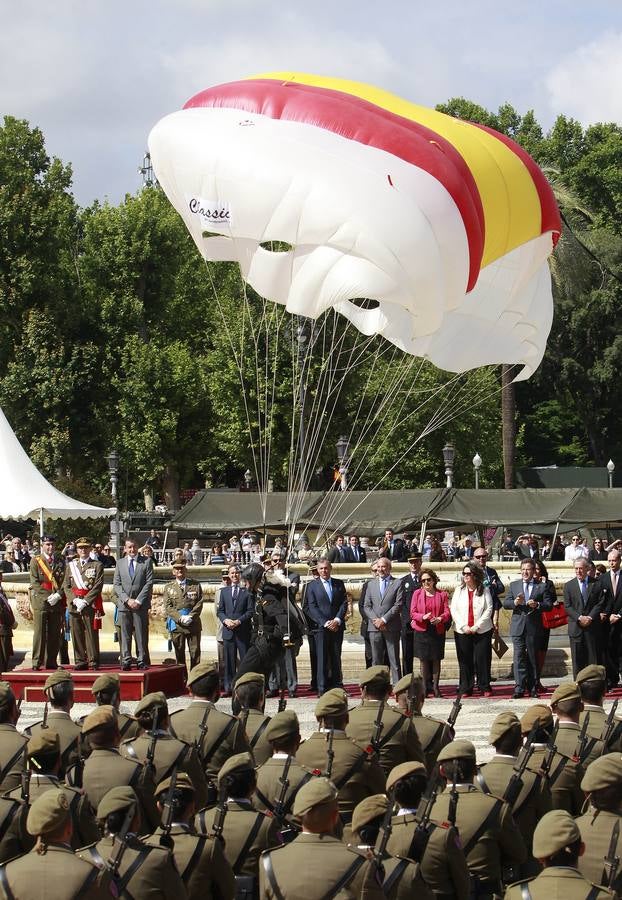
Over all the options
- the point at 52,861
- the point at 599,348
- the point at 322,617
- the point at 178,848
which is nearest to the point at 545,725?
the point at 178,848

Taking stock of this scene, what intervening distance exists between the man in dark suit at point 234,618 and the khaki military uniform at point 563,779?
28.3ft

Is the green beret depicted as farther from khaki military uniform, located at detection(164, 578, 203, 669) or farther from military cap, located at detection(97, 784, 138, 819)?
khaki military uniform, located at detection(164, 578, 203, 669)

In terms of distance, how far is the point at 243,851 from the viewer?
627 centimetres

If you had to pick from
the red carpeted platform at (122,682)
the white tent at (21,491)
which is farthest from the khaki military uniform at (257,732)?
the white tent at (21,491)

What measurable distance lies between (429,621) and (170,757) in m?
8.16

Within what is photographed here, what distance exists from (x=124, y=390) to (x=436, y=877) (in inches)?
1839

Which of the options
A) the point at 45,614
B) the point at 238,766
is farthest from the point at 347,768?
the point at 45,614

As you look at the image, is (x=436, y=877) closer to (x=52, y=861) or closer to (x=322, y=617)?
(x=52, y=861)

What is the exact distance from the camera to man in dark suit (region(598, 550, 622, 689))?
15680 millimetres

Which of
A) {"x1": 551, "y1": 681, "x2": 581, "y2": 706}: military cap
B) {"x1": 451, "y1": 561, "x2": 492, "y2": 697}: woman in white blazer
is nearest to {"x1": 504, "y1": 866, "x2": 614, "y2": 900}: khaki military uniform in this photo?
{"x1": 551, "y1": 681, "x2": 581, "y2": 706}: military cap

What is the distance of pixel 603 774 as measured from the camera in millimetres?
6078

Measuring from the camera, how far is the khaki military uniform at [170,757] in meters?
7.62

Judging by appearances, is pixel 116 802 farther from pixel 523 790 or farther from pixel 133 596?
pixel 133 596

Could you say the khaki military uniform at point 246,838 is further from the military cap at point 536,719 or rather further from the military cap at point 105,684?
the military cap at point 105,684
